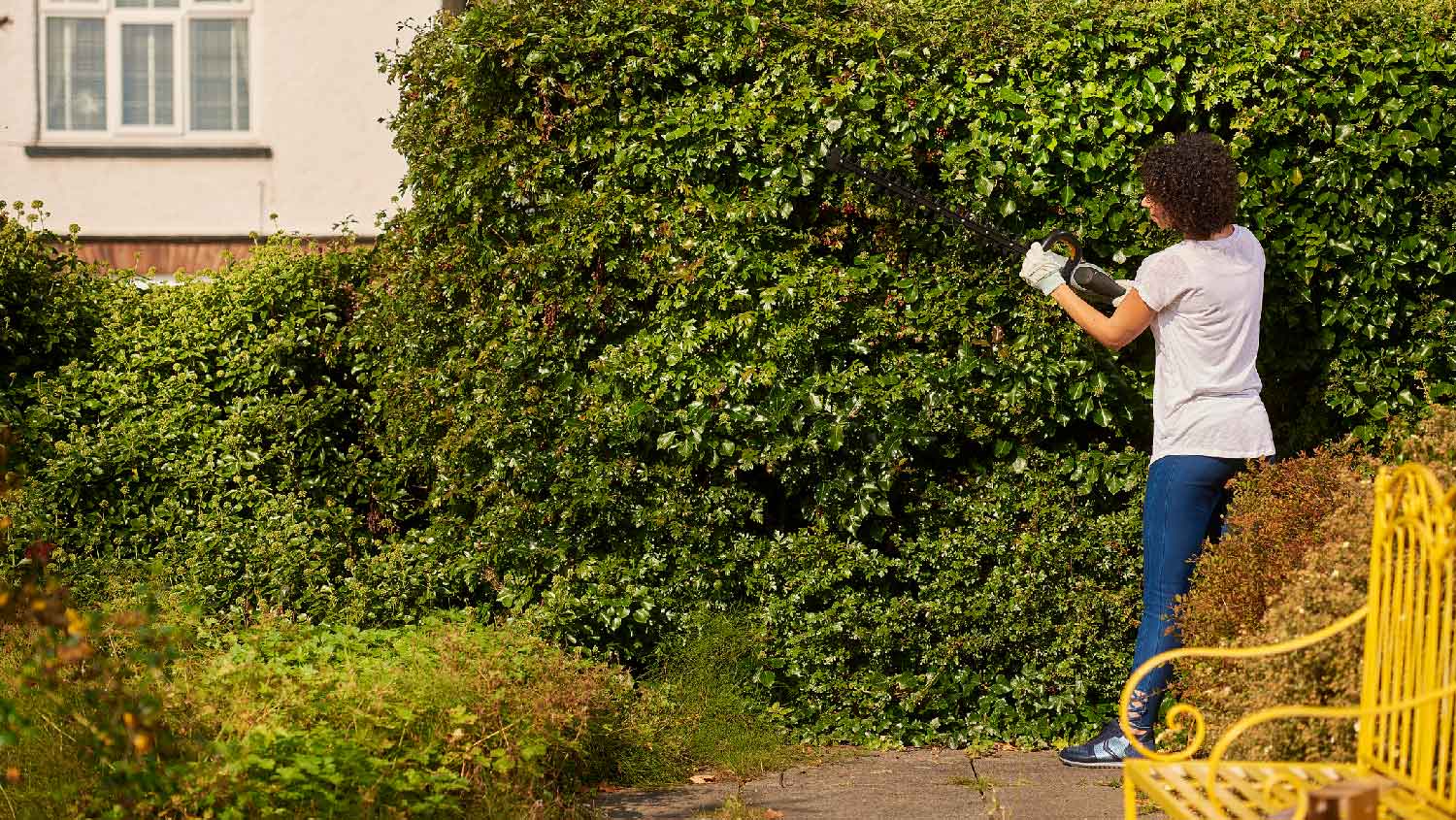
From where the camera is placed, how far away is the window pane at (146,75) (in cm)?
1030

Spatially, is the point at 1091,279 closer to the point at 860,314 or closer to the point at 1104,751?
the point at 860,314

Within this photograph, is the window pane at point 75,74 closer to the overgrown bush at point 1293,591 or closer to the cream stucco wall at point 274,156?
the cream stucco wall at point 274,156

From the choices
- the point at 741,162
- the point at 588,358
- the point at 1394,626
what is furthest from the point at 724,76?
the point at 1394,626

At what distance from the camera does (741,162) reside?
529 centimetres

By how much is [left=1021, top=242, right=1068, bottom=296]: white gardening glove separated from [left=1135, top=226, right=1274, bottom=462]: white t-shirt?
0.29 m

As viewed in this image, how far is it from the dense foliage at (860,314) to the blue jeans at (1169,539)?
1.68 ft

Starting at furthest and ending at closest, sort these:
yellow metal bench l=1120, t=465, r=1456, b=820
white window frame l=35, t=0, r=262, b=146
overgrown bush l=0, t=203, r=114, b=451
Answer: white window frame l=35, t=0, r=262, b=146 → overgrown bush l=0, t=203, r=114, b=451 → yellow metal bench l=1120, t=465, r=1456, b=820

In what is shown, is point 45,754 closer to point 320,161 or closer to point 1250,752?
point 1250,752

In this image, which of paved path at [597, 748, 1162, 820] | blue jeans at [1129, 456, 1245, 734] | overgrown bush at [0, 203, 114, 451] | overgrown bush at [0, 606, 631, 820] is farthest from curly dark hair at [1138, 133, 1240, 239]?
overgrown bush at [0, 203, 114, 451]

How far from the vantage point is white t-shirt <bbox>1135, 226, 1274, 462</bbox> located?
4.53 m

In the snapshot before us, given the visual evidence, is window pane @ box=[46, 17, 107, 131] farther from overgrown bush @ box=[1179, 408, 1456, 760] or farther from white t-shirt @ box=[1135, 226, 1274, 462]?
overgrown bush @ box=[1179, 408, 1456, 760]

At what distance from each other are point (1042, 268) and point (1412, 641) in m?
1.99

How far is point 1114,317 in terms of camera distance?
4.61 meters

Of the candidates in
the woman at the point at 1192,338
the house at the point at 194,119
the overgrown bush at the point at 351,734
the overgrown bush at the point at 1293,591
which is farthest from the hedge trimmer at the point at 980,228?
the house at the point at 194,119
